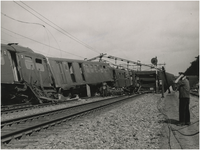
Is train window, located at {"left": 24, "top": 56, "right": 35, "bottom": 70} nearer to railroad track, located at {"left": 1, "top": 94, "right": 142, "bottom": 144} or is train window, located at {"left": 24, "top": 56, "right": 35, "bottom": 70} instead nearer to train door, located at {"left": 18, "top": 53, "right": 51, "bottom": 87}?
train door, located at {"left": 18, "top": 53, "right": 51, "bottom": 87}

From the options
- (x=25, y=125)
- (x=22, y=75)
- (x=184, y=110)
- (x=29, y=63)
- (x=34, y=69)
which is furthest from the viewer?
(x=34, y=69)

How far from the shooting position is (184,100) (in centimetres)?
785

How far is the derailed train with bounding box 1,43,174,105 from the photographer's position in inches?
508

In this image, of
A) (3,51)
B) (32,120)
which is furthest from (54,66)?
(32,120)

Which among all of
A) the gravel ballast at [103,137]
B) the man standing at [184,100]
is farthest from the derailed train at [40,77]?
the man standing at [184,100]

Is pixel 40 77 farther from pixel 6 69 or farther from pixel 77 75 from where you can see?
pixel 77 75

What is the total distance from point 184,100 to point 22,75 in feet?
30.4

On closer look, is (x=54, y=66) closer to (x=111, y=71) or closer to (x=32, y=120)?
(x=32, y=120)

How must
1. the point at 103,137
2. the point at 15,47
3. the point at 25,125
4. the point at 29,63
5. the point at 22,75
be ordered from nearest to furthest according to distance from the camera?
1. the point at 103,137
2. the point at 25,125
3. the point at 22,75
4. the point at 15,47
5. the point at 29,63

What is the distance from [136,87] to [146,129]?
23.8 meters

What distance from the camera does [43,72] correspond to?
15.9 meters

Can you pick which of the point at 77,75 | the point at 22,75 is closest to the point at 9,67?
the point at 22,75

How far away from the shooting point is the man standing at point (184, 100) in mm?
7734

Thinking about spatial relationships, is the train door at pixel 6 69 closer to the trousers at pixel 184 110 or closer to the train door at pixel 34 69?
the train door at pixel 34 69
